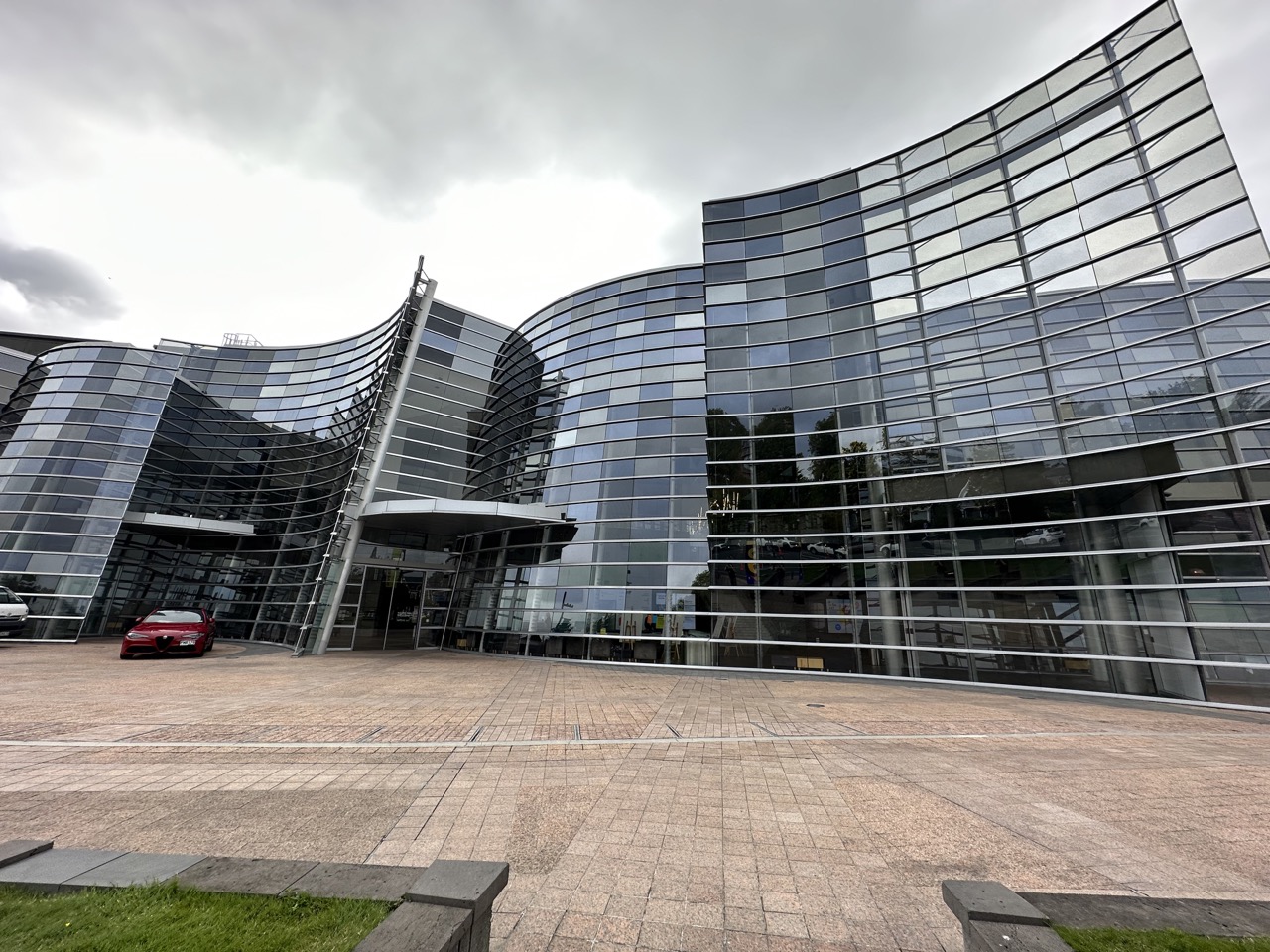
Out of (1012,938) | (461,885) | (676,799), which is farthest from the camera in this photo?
(676,799)

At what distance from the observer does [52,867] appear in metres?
3.20

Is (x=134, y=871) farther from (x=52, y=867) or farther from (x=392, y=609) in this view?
(x=392, y=609)

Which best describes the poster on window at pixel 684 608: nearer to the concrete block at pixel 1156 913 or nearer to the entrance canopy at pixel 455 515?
the entrance canopy at pixel 455 515

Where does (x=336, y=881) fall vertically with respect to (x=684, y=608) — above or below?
below

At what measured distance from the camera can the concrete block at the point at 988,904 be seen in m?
2.54

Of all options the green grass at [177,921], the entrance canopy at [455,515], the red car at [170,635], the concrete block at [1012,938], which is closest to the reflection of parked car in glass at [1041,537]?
the concrete block at [1012,938]

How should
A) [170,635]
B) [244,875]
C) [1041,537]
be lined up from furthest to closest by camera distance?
[170,635] → [1041,537] → [244,875]

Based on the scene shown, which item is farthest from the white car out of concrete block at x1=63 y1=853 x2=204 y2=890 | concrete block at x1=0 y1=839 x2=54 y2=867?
concrete block at x1=63 y1=853 x2=204 y2=890

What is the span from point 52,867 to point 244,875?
1.29 m

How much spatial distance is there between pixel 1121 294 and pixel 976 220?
17.9ft

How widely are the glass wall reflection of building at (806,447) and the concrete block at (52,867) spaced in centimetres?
1633

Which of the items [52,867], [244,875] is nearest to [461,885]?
[244,875]

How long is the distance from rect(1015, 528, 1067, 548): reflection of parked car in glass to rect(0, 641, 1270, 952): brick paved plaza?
197 inches

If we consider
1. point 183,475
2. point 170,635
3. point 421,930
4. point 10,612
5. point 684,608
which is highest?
point 183,475
